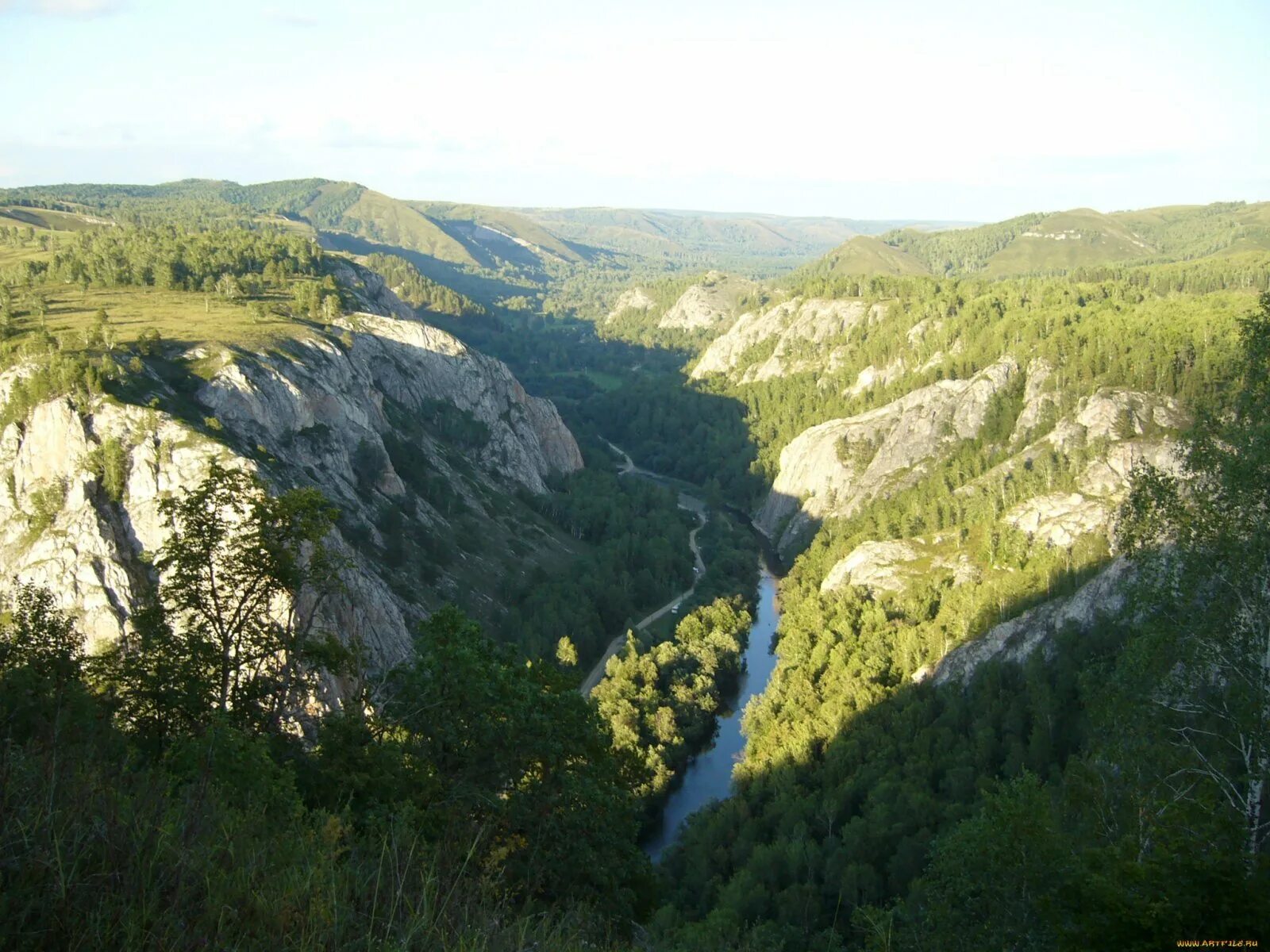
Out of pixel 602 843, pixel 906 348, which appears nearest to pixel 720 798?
pixel 602 843

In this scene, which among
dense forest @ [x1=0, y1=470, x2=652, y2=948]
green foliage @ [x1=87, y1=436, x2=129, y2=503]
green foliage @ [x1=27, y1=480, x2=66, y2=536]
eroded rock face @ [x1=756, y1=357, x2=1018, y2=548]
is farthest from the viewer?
eroded rock face @ [x1=756, y1=357, x2=1018, y2=548]

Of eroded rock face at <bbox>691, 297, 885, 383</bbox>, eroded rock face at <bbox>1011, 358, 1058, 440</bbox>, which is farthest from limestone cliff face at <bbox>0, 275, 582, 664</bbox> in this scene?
eroded rock face at <bbox>691, 297, 885, 383</bbox>

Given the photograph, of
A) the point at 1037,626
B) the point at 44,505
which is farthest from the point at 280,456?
the point at 1037,626

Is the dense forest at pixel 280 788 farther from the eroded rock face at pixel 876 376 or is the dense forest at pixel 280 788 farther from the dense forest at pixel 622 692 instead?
the eroded rock face at pixel 876 376

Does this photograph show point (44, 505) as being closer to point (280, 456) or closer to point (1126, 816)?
point (280, 456)

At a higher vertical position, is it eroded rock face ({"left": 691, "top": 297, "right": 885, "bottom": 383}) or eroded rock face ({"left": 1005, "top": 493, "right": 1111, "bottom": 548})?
eroded rock face ({"left": 691, "top": 297, "right": 885, "bottom": 383})

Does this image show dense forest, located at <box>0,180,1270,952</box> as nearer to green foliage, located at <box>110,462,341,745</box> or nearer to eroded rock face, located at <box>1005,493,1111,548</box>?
green foliage, located at <box>110,462,341,745</box>
